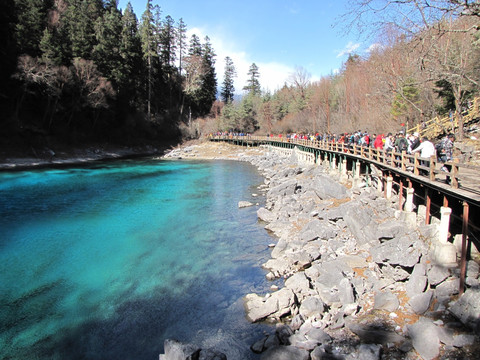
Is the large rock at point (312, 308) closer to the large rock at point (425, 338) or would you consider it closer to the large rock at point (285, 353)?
the large rock at point (285, 353)

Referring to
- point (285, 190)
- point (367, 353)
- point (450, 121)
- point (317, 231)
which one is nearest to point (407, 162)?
point (317, 231)

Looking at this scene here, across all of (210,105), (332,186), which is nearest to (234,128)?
(210,105)

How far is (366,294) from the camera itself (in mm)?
8586

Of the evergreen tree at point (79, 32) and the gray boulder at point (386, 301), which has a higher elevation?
the evergreen tree at point (79, 32)

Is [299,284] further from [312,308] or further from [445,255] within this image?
[445,255]

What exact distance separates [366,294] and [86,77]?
5007cm

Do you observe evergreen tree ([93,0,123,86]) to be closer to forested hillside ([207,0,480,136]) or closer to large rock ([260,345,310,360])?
forested hillside ([207,0,480,136])

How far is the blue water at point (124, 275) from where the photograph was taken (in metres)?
7.91

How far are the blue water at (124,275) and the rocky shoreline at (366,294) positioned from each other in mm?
934

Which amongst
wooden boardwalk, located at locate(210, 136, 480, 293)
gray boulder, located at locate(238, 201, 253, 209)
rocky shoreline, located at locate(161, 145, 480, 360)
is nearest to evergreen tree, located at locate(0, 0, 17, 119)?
gray boulder, located at locate(238, 201, 253, 209)

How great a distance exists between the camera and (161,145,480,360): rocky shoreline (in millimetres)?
6191

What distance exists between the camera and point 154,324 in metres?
8.46

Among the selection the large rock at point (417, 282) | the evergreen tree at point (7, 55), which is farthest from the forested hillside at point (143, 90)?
the large rock at point (417, 282)

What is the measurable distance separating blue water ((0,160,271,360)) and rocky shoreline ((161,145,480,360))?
934 millimetres
